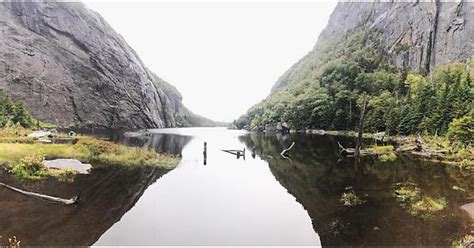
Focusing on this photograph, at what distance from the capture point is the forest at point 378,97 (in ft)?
195

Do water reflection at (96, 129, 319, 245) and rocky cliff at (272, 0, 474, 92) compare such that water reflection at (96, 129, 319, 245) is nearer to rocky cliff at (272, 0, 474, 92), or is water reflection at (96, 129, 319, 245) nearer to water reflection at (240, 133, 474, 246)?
water reflection at (240, 133, 474, 246)

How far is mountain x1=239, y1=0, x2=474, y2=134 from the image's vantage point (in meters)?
84.0

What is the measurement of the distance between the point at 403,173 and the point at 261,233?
1986 centimetres

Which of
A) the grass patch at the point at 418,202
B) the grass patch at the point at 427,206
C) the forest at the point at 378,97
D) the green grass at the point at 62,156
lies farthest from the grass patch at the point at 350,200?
the forest at the point at 378,97

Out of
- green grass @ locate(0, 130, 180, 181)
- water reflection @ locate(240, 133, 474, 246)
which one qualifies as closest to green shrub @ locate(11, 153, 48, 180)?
green grass @ locate(0, 130, 180, 181)

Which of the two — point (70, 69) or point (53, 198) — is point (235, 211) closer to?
point (53, 198)

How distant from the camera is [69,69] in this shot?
457 feet

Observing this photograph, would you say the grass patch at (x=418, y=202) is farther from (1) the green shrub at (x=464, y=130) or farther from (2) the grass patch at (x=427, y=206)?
(1) the green shrub at (x=464, y=130)

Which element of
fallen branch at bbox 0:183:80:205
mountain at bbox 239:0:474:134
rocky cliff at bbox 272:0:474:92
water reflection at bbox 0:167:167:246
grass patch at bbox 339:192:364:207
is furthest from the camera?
rocky cliff at bbox 272:0:474:92

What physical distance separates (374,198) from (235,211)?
8747mm

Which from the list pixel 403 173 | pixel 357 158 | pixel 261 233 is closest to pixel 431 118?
pixel 357 158

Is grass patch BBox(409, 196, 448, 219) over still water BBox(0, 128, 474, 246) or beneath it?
over

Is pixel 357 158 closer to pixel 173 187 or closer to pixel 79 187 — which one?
pixel 173 187

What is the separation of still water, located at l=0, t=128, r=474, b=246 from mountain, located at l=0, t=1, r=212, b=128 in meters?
109
